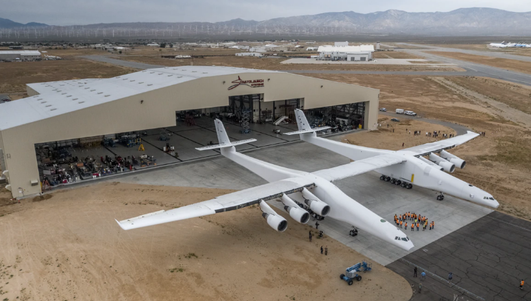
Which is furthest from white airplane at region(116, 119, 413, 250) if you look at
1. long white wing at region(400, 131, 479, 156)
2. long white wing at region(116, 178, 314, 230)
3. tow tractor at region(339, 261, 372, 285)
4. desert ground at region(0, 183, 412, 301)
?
long white wing at region(400, 131, 479, 156)

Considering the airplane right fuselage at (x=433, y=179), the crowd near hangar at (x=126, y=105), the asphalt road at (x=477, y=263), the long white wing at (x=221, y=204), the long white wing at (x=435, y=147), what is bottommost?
the asphalt road at (x=477, y=263)

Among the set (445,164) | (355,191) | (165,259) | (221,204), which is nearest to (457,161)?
(445,164)

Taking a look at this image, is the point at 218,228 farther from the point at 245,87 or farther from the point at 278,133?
the point at 278,133

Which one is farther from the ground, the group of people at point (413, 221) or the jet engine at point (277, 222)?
the jet engine at point (277, 222)

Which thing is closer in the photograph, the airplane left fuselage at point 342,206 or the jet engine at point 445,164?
the airplane left fuselage at point 342,206

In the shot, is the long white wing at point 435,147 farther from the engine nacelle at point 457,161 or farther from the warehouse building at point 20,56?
the warehouse building at point 20,56

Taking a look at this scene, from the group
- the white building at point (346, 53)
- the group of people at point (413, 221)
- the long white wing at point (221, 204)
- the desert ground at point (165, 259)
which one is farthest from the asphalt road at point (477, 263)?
the white building at point (346, 53)

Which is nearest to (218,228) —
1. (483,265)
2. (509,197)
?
(483,265)
